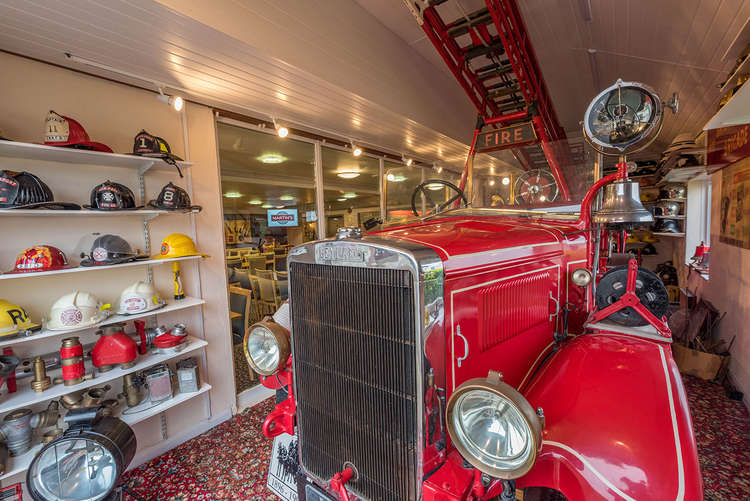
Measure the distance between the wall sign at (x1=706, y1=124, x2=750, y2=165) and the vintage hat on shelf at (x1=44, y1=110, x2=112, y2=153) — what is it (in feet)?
17.4

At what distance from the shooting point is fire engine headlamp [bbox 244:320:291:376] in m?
1.69

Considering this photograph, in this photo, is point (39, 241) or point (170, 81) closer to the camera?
point (39, 241)

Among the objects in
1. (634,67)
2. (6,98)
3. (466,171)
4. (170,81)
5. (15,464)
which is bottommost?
(15,464)

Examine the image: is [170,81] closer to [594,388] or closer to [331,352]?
[331,352]

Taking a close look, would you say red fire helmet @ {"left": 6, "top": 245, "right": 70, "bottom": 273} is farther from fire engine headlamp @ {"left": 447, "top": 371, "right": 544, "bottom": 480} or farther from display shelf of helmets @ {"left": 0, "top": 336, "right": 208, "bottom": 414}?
fire engine headlamp @ {"left": 447, "top": 371, "right": 544, "bottom": 480}

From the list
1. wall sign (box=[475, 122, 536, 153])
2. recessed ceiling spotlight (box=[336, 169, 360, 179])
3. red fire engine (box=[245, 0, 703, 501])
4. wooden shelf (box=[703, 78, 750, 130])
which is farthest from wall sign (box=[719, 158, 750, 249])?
recessed ceiling spotlight (box=[336, 169, 360, 179])

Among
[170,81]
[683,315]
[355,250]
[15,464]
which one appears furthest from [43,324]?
[683,315]

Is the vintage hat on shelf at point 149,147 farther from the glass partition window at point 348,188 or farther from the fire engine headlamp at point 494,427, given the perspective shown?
the fire engine headlamp at point 494,427

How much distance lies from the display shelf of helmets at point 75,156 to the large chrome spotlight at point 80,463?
1.62 meters

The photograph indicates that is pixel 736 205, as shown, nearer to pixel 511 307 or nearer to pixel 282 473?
pixel 511 307

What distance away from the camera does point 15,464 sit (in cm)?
192

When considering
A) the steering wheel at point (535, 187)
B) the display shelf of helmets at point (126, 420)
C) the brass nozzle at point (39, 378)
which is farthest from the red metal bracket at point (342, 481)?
the steering wheel at point (535, 187)

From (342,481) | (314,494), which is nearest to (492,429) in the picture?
(342,481)

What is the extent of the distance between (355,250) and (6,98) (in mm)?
2741
